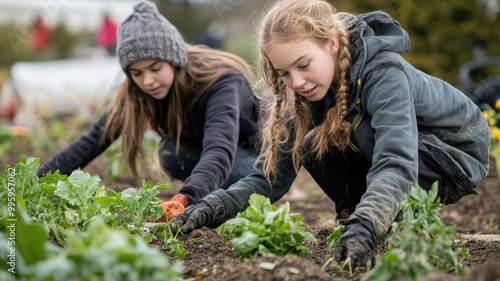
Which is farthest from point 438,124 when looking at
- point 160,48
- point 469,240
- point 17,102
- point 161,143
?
point 17,102

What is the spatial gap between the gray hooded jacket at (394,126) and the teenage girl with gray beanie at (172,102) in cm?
93

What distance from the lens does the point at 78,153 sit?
15.0ft

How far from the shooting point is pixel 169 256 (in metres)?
2.98

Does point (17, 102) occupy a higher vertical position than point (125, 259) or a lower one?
lower

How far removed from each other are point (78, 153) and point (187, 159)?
0.70 m

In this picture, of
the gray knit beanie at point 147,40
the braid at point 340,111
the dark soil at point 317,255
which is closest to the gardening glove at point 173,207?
the dark soil at point 317,255

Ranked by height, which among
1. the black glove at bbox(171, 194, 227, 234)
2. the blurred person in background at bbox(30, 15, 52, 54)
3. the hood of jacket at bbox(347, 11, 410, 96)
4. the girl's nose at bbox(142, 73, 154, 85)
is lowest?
the blurred person in background at bbox(30, 15, 52, 54)

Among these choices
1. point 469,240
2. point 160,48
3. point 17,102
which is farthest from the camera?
point 17,102

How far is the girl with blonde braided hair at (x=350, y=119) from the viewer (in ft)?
9.52

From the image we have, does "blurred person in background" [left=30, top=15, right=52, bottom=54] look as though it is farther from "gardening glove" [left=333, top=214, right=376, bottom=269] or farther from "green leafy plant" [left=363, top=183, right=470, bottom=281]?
"green leafy plant" [left=363, top=183, right=470, bottom=281]

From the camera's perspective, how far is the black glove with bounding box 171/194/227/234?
3271 millimetres

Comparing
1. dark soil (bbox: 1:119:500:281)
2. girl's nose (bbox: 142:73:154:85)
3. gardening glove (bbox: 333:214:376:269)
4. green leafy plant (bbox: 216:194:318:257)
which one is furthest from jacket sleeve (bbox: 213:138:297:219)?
girl's nose (bbox: 142:73:154:85)

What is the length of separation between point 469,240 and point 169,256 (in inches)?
55.4

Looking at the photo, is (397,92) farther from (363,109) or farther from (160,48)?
(160,48)
